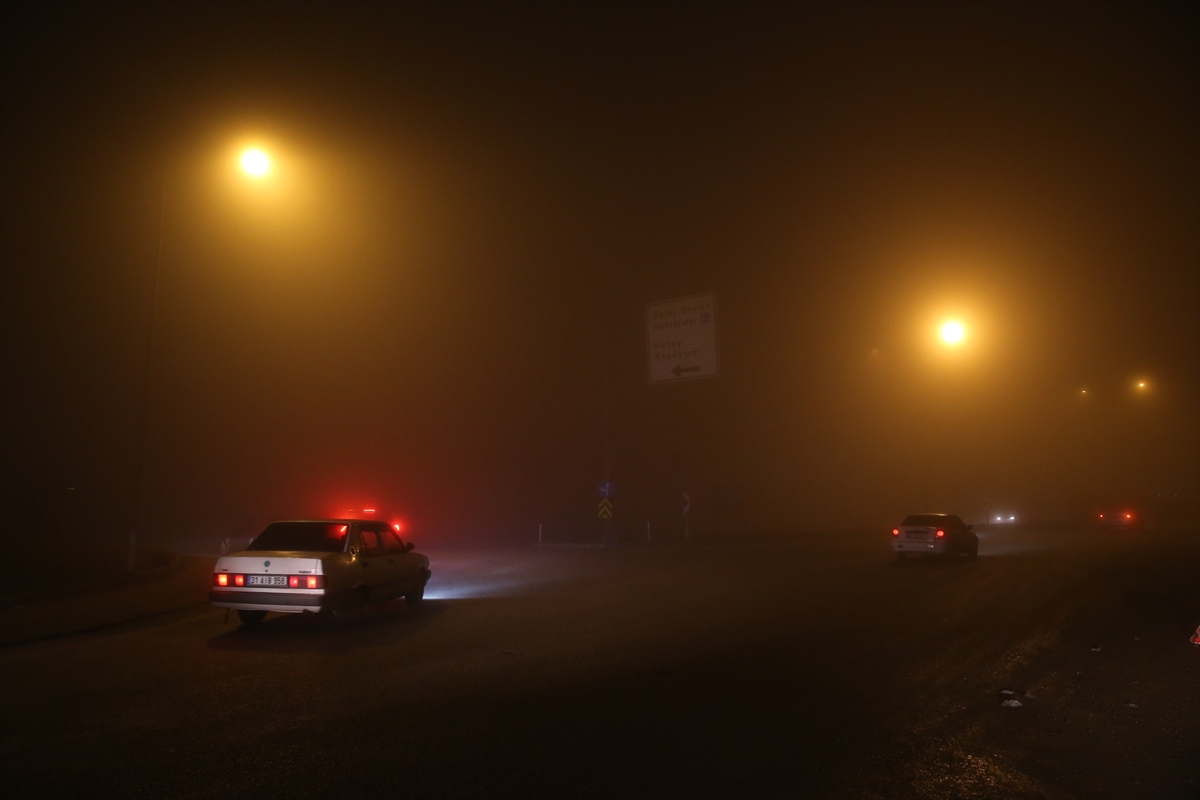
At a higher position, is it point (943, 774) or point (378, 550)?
point (378, 550)

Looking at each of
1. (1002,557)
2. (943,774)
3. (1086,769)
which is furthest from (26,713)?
(1002,557)

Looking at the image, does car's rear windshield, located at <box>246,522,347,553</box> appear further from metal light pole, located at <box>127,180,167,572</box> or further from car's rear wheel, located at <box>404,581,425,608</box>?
metal light pole, located at <box>127,180,167,572</box>

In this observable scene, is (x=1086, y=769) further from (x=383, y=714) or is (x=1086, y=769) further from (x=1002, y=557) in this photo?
(x=1002, y=557)

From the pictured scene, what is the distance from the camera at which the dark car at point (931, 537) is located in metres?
22.6

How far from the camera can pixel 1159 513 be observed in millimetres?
57000

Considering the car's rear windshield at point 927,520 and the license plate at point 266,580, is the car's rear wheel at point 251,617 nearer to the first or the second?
the license plate at point 266,580

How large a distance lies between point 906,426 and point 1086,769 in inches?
2547

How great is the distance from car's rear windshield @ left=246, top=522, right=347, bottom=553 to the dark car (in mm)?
16750

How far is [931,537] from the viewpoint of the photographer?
22.7 meters

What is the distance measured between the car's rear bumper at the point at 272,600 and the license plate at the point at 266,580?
9cm

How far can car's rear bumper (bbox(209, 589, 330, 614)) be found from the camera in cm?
1048

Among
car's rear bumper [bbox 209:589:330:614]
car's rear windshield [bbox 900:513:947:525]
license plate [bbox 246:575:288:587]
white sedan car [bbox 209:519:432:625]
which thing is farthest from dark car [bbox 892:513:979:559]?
license plate [bbox 246:575:288:587]

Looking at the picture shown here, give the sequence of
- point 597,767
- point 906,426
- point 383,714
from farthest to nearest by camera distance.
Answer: point 906,426, point 383,714, point 597,767

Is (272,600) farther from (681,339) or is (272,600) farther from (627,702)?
(681,339)
